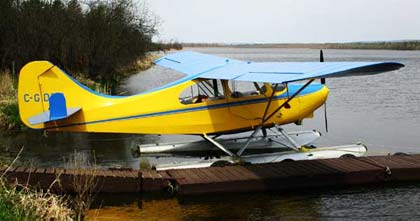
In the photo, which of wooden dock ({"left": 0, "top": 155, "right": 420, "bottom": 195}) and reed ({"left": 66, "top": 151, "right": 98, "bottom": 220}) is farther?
Answer: wooden dock ({"left": 0, "top": 155, "right": 420, "bottom": 195})

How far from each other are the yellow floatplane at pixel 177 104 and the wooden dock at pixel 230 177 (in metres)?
0.94

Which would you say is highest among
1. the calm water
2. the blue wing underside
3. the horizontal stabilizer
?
the blue wing underside

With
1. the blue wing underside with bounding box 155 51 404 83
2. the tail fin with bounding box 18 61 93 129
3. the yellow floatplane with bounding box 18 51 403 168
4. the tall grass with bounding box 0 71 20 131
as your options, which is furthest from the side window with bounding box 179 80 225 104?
the tall grass with bounding box 0 71 20 131

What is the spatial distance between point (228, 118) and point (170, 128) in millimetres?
1067

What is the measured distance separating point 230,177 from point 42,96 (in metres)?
3.40

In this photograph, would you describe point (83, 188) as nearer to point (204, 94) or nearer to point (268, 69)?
point (204, 94)

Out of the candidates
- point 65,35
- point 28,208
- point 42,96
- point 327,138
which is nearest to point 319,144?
point 327,138

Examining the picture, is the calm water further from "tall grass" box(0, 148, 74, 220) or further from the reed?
"tall grass" box(0, 148, 74, 220)

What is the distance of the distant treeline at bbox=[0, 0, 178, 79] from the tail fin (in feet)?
36.3

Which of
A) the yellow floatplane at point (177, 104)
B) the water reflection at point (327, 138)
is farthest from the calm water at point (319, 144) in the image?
the yellow floatplane at point (177, 104)

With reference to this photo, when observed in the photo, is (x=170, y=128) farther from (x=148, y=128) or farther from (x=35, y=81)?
(x=35, y=81)

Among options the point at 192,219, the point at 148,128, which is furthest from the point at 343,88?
the point at 192,219

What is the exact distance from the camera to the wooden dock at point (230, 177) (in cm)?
758

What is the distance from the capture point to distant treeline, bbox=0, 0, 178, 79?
20.6m
